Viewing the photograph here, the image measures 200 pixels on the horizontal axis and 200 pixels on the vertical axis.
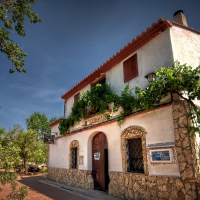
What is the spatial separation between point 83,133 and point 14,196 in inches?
260

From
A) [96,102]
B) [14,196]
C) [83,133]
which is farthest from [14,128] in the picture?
[14,196]

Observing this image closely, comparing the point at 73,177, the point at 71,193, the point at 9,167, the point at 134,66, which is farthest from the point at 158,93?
the point at 73,177

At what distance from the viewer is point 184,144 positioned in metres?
5.12

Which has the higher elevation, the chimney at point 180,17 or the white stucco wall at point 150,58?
the chimney at point 180,17

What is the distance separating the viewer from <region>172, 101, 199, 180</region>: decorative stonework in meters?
4.84

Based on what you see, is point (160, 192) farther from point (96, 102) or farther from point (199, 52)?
point (199, 52)

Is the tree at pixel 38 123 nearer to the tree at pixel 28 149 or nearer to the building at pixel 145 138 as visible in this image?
the tree at pixel 28 149

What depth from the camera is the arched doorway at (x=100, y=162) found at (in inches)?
355

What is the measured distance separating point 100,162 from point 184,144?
214 inches

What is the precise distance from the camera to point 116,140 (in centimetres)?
797

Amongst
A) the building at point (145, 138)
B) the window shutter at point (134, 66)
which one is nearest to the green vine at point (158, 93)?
the building at point (145, 138)

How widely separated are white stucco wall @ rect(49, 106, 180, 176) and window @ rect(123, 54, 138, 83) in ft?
6.71

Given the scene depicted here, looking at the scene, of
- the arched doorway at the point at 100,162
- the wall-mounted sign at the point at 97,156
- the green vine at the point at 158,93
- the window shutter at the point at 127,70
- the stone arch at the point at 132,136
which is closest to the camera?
the green vine at the point at 158,93

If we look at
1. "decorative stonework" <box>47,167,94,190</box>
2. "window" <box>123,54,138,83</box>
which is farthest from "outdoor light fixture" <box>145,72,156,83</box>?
"decorative stonework" <box>47,167,94,190</box>
